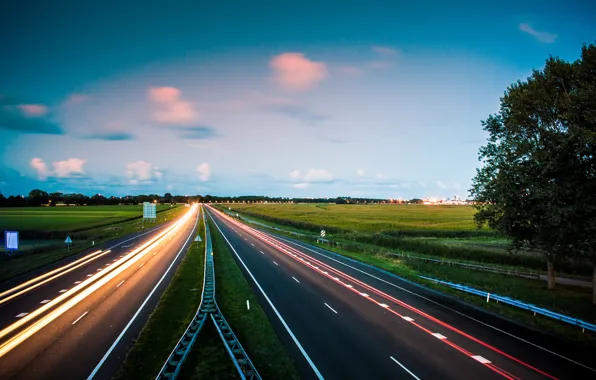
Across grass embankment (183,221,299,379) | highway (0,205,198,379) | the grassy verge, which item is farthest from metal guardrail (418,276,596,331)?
highway (0,205,198,379)

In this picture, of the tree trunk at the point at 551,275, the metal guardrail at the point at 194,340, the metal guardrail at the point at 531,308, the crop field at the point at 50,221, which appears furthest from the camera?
the crop field at the point at 50,221

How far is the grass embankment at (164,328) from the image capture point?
15211mm

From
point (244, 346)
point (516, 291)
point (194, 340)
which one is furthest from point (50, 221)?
point (516, 291)

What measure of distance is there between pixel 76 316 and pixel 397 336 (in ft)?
65.3

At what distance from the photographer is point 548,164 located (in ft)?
82.0

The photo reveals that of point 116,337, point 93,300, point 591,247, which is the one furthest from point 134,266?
point 591,247

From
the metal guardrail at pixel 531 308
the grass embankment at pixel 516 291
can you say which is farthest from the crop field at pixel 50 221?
the metal guardrail at pixel 531 308

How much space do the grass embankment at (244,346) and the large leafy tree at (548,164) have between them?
20653 mm

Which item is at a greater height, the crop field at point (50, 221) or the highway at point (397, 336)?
the highway at point (397, 336)

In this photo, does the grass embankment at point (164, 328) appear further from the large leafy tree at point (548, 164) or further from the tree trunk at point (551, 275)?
the tree trunk at point (551, 275)

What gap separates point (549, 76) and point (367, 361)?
2688 cm

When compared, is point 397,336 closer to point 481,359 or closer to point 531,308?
point 481,359

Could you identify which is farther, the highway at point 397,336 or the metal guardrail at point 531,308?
the metal guardrail at point 531,308

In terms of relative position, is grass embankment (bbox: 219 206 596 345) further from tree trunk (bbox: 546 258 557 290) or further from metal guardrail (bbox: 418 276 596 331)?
tree trunk (bbox: 546 258 557 290)
